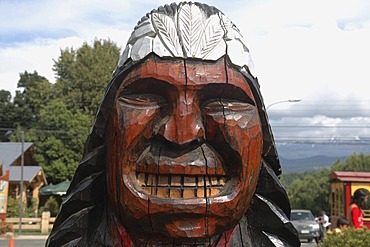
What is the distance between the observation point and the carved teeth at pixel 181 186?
2.18 metres

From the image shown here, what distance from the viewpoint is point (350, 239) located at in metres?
6.08

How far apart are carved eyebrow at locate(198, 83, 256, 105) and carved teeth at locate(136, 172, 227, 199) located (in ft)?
1.15

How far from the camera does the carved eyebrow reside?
2232 millimetres

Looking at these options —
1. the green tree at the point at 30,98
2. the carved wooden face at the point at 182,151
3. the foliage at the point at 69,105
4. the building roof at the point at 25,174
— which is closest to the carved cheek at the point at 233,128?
the carved wooden face at the point at 182,151

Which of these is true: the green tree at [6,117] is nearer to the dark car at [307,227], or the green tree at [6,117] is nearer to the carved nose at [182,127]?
the dark car at [307,227]

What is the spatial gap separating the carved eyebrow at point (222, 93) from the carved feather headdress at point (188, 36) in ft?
0.41

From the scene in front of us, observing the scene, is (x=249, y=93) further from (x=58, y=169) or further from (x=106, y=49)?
(x=106, y=49)

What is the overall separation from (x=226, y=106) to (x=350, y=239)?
4.48 m

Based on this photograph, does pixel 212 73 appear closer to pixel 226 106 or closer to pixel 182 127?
pixel 226 106

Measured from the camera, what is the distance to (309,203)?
112 ft

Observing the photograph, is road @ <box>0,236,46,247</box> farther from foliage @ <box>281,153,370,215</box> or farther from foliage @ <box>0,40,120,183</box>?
foliage @ <box>281,153,370,215</box>

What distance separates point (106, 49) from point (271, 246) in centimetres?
2812

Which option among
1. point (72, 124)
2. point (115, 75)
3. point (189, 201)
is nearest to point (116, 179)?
point (189, 201)

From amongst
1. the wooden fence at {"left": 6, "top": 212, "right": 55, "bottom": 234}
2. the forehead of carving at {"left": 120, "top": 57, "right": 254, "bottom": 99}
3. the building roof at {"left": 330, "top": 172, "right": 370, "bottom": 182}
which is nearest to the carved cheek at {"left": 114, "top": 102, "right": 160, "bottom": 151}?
the forehead of carving at {"left": 120, "top": 57, "right": 254, "bottom": 99}
